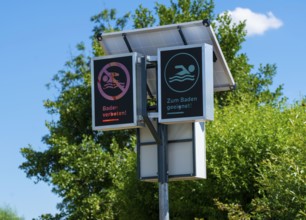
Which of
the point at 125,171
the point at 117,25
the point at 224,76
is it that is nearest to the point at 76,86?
the point at 117,25

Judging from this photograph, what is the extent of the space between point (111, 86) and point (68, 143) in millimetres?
14574

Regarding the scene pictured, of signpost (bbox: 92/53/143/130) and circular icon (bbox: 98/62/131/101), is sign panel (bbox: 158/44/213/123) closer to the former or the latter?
signpost (bbox: 92/53/143/130)

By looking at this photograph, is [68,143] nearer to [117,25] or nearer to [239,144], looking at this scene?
[117,25]

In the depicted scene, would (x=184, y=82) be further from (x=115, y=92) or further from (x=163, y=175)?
(x=163, y=175)

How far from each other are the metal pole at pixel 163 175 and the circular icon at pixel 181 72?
0.73 meters

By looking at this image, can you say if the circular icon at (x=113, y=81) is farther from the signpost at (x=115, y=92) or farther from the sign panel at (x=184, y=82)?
the sign panel at (x=184, y=82)

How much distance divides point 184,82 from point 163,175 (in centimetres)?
141

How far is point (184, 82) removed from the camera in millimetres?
11719

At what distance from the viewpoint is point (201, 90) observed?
11.6 meters

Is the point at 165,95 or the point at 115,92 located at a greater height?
the point at 115,92

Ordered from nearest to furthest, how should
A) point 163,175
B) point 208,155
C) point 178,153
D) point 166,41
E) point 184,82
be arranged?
point 184,82 < point 163,175 < point 178,153 < point 166,41 < point 208,155

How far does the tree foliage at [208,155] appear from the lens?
14508mm

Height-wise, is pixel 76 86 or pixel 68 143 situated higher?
pixel 76 86

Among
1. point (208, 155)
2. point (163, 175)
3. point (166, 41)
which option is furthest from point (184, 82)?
point (208, 155)
